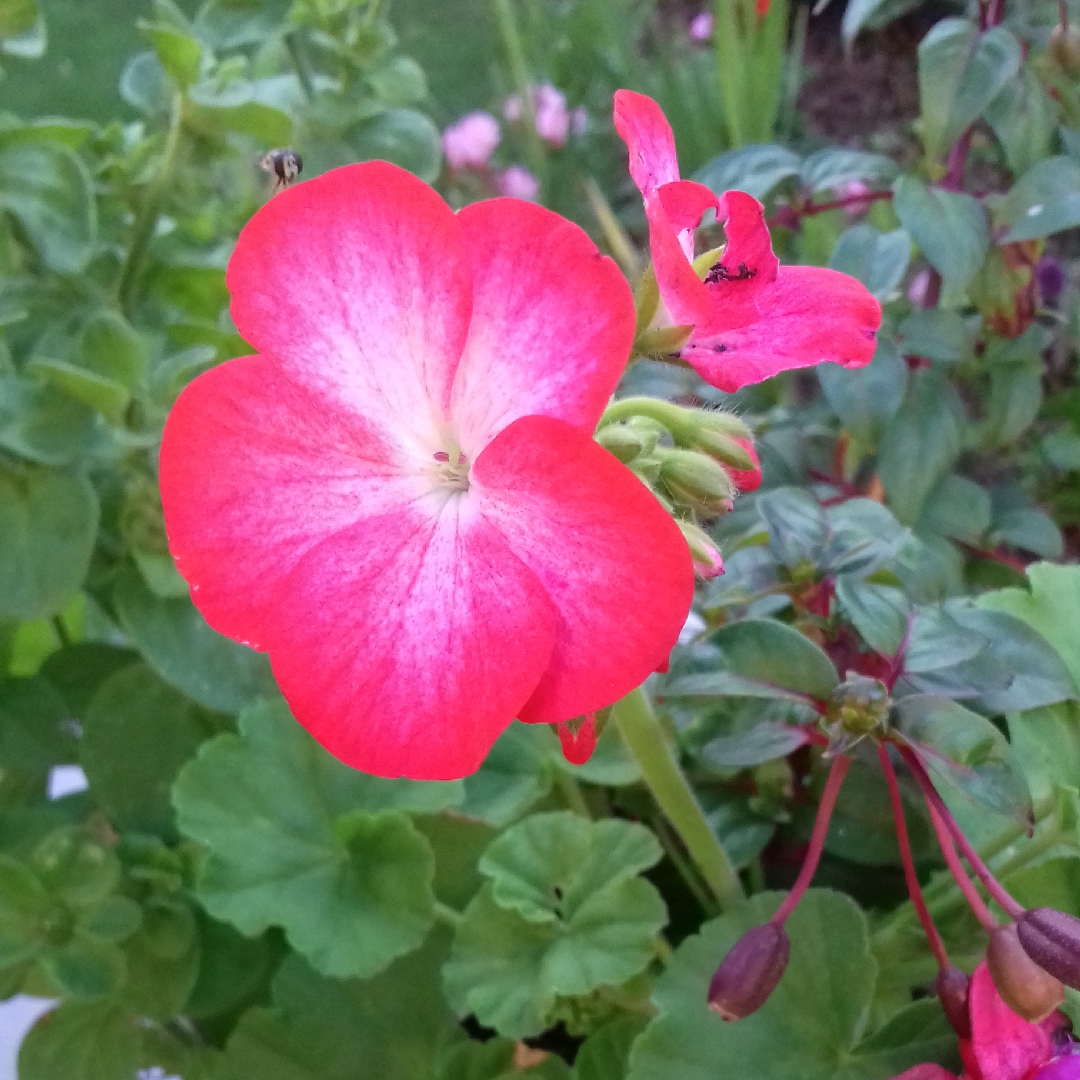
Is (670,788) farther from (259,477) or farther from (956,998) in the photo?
(259,477)

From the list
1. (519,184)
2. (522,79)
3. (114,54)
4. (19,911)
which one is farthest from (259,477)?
(114,54)

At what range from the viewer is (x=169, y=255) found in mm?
619

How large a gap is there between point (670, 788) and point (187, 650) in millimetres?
279

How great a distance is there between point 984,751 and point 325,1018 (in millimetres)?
373

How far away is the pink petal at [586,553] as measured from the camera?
230mm

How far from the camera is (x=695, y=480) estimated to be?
30 cm

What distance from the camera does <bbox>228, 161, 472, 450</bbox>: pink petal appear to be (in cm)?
26

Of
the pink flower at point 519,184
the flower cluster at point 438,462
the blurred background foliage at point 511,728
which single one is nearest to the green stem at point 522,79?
the pink flower at point 519,184

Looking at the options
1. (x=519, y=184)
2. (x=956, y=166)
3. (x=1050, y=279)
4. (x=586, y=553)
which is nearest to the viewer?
(x=586, y=553)

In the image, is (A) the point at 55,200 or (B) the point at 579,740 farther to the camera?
(A) the point at 55,200

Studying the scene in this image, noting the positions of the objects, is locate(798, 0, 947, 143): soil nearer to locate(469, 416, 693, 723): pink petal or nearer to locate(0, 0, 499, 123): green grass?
locate(0, 0, 499, 123): green grass

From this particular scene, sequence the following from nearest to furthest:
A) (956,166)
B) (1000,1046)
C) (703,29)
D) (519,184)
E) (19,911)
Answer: (1000,1046) → (19,911) → (956,166) → (519,184) → (703,29)

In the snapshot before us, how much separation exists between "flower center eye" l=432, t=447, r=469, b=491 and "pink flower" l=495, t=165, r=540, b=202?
107 cm

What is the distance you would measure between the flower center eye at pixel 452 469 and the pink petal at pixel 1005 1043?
0.84 ft
